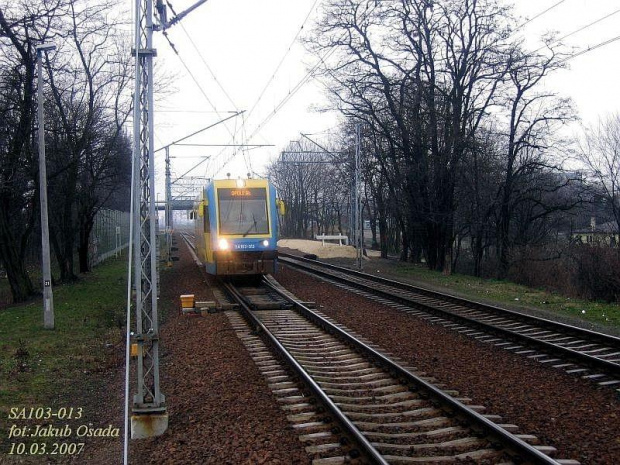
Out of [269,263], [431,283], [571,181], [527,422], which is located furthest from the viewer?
[571,181]

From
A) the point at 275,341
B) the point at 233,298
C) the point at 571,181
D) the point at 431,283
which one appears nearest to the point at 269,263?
the point at 233,298

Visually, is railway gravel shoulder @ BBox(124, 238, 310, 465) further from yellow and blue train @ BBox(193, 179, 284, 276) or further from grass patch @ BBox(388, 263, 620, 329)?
grass patch @ BBox(388, 263, 620, 329)

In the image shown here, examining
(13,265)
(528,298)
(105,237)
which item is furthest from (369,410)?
(105,237)

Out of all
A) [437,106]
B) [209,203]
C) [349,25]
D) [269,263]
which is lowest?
[269,263]

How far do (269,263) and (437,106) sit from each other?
13.8 metres

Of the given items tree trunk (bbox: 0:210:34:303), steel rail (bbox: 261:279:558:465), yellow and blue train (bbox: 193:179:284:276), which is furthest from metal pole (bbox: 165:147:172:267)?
steel rail (bbox: 261:279:558:465)

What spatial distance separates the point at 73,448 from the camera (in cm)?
702

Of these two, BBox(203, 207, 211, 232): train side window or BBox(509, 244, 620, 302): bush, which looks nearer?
BBox(509, 244, 620, 302): bush

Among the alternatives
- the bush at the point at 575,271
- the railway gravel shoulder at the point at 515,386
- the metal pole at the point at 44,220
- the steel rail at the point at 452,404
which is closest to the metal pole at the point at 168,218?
the bush at the point at 575,271

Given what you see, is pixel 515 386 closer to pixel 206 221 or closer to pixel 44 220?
pixel 44 220

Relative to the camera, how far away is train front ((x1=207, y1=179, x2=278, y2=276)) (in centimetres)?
1984

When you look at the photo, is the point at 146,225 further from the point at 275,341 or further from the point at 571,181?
the point at 571,181

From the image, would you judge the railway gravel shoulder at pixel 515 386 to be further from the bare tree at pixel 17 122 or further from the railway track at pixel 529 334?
the bare tree at pixel 17 122

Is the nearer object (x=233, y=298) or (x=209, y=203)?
(x=233, y=298)
